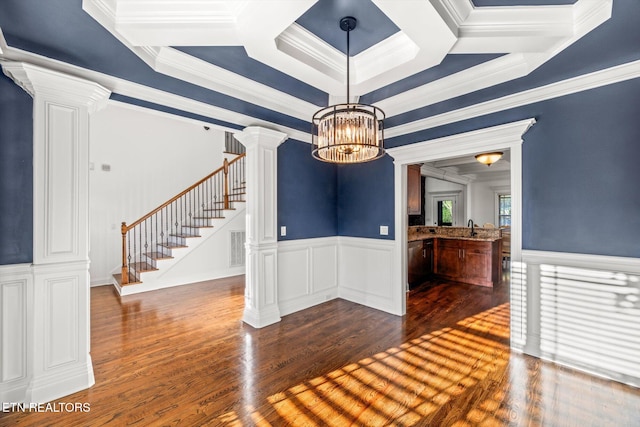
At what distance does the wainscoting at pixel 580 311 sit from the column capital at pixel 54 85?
166 inches

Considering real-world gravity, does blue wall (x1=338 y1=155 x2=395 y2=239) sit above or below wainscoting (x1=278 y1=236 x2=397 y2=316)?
above

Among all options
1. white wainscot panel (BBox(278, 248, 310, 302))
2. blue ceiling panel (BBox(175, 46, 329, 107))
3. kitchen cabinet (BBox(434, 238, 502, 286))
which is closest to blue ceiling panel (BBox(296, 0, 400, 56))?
blue ceiling panel (BBox(175, 46, 329, 107))

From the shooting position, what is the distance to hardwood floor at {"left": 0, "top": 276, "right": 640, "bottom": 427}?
6.42 feet

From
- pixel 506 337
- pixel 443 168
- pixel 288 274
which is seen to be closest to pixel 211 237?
pixel 288 274

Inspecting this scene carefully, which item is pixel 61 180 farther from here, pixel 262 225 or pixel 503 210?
pixel 503 210

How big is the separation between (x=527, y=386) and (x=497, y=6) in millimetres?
2855

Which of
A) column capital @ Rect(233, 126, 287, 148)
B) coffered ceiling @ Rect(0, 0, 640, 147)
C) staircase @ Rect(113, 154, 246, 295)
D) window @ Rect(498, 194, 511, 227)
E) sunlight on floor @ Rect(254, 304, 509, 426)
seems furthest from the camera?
window @ Rect(498, 194, 511, 227)

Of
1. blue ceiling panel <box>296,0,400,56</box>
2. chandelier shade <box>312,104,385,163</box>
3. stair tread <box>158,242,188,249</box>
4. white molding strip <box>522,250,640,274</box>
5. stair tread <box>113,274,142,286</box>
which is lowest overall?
stair tread <box>113,274,142,286</box>

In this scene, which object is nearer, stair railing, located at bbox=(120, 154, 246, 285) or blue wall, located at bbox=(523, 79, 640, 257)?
blue wall, located at bbox=(523, 79, 640, 257)

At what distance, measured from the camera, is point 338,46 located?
246 centimetres

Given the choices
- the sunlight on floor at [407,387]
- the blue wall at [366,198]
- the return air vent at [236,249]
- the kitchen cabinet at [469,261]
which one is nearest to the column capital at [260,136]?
the blue wall at [366,198]

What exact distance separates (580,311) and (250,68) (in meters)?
3.74

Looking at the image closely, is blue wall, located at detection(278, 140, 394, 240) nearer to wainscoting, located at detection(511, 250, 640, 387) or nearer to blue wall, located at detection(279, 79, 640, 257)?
blue wall, located at detection(279, 79, 640, 257)

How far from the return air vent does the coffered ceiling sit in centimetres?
372
